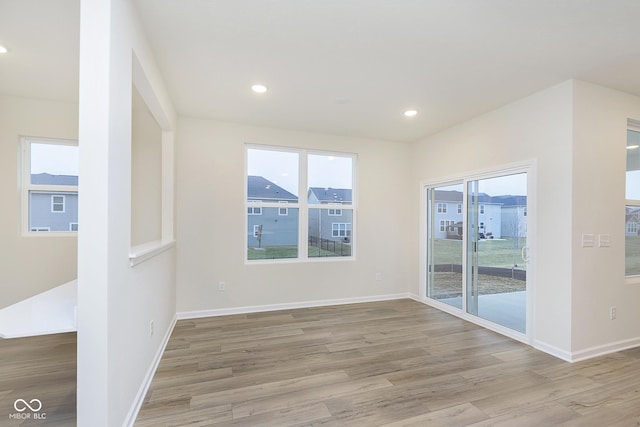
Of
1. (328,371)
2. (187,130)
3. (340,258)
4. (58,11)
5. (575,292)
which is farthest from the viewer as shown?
(340,258)

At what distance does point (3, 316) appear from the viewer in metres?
1.50

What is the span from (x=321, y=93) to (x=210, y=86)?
113 centimetres

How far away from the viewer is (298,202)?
4.47m

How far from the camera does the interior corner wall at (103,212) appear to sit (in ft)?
4.67

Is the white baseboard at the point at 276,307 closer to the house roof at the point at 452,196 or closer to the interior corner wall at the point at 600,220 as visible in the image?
the house roof at the point at 452,196

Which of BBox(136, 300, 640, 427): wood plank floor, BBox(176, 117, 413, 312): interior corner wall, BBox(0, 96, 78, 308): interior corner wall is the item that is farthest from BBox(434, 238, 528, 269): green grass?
Answer: BBox(0, 96, 78, 308): interior corner wall

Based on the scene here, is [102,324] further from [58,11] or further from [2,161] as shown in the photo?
[2,161]

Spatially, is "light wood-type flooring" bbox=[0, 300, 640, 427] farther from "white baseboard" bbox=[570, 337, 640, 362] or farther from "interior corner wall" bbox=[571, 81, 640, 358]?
"interior corner wall" bbox=[571, 81, 640, 358]

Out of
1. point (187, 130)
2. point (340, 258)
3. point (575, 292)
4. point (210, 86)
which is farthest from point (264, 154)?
point (575, 292)

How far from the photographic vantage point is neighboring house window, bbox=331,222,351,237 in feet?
15.4

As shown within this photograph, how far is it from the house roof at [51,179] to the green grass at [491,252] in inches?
198

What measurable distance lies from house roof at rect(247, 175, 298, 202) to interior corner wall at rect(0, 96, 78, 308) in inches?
84.2

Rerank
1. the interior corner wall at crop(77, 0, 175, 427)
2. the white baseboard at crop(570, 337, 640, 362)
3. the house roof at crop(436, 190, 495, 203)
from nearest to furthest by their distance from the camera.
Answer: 1. the interior corner wall at crop(77, 0, 175, 427)
2. the white baseboard at crop(570, 337, 640, 362)
3. the house roof at crop(436, 190, 495, 203)

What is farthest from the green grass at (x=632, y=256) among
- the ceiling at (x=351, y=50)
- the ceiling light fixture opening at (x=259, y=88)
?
the ceiling light fixture opening at (x=259, y=88)
